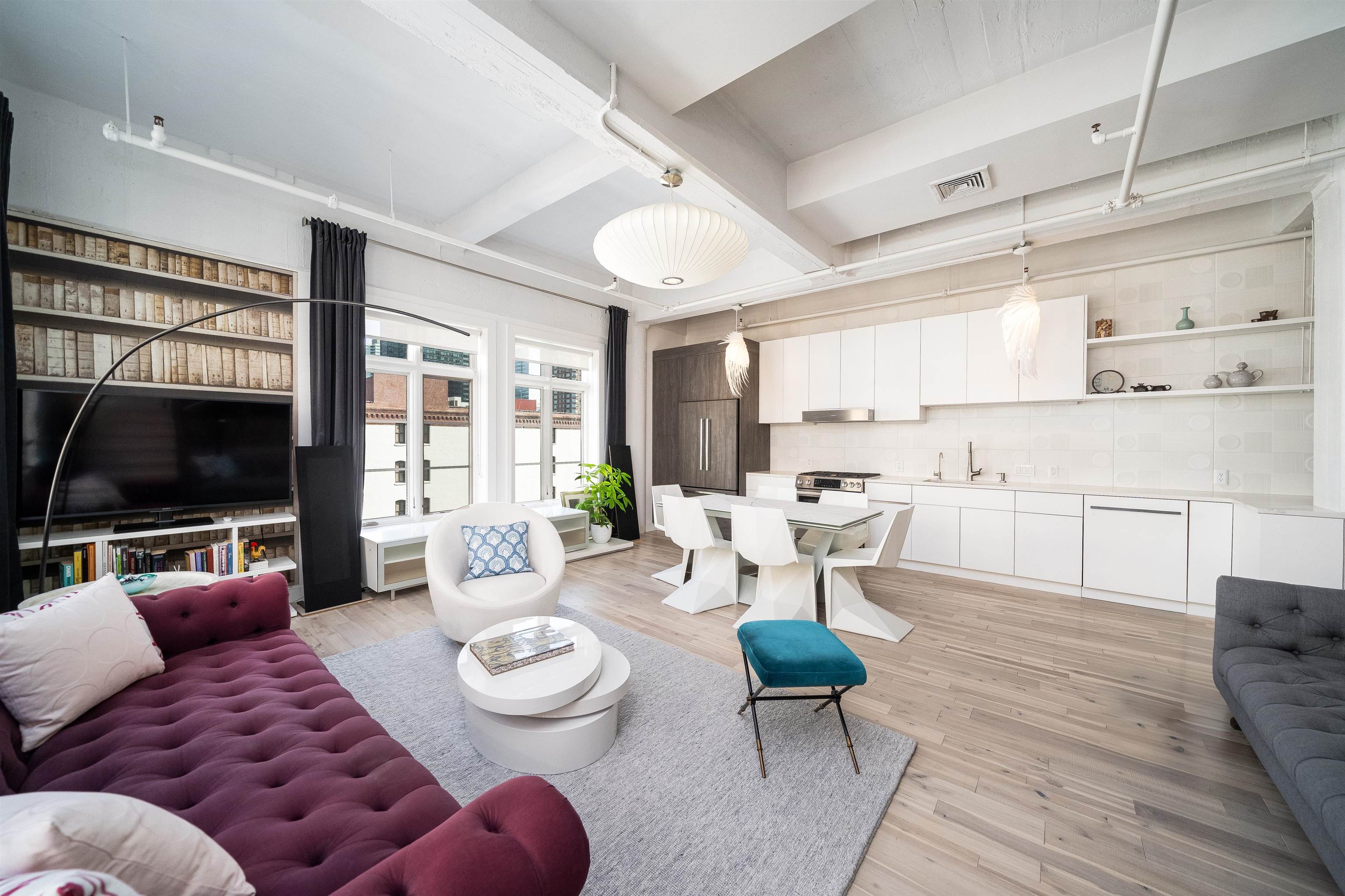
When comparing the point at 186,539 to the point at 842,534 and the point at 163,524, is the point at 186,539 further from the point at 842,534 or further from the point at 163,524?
the point at 842,534

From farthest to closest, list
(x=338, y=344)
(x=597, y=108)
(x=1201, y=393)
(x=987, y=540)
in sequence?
(x=987, y=540) → (x=338, y=344) → (x=1201, y=393) → (x=597, y=108)

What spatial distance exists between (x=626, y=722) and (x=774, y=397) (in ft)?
14.6

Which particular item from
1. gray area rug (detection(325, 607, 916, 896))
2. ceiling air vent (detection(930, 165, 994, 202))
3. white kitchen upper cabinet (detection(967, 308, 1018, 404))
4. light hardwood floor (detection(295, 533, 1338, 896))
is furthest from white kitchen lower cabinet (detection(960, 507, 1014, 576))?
gray area rug (detection(325, 607, 916, 896))

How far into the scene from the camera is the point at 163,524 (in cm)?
327

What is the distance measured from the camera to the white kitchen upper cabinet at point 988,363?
4508 mm

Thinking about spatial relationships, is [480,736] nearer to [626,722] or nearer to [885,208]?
[626,722]

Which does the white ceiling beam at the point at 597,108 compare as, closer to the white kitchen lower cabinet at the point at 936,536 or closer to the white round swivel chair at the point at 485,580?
the white round swivel chair at the point at 485,580

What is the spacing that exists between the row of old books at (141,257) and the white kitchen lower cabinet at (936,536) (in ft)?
18.9

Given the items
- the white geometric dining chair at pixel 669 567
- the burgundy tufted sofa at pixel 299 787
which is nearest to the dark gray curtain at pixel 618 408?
the white geometric dining chair at pixel 669 567

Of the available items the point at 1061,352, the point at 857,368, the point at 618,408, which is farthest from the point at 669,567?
the point at 1061,352

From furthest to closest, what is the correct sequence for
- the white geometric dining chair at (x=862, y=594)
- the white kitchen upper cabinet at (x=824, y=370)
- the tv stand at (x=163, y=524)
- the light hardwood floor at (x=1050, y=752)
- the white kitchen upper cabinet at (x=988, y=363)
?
the white kitchen upper cabinet at (x=824, y=370) < the white kitchen upper cabinet at (x=988, y=363) < the white geometric dining chair at (x=862, y=594) < the tv stand at (x=163, y=524) < the light hardwood floor at (x=1050, y=752)

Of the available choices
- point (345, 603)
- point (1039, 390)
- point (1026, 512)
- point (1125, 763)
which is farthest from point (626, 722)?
point (1039, 390)

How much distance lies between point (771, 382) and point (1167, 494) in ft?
12.0

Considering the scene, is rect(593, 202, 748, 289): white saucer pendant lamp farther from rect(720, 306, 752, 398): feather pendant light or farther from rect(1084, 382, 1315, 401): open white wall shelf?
rect(1084, 382, 1315, 401): open white wall shelf
